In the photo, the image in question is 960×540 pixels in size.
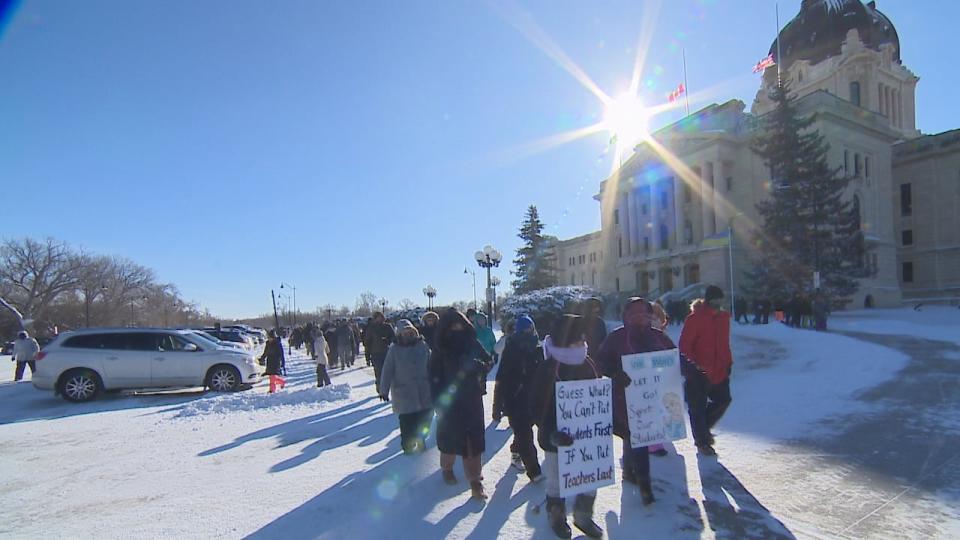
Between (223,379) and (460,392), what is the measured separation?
32.8 ft

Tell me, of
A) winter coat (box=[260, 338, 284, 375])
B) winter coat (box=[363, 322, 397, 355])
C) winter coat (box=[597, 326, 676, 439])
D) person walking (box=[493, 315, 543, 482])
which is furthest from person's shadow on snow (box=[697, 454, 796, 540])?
winter coat (box=[260, 338, 284, 375])

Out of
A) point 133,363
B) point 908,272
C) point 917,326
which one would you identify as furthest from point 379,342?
point 908,272

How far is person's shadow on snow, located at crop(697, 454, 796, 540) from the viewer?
145 inches

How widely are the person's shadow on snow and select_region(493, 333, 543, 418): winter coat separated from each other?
5.70ft

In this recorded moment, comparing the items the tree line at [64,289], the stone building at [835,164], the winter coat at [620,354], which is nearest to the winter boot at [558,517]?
the winter coat at [620,354]

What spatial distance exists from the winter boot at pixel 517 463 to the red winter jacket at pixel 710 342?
2280 mm

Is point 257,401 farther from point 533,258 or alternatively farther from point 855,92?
point 855,92

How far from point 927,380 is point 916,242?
56.3m

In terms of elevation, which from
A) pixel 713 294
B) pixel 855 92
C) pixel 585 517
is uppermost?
pixel 855 92

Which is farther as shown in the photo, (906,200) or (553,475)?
(906,200)

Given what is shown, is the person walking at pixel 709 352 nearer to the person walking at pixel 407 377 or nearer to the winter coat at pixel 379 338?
the person walking at pixel 407 377

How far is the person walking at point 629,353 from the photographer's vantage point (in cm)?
417

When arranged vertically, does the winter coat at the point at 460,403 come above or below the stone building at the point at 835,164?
below

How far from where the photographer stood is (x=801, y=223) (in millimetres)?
30484
